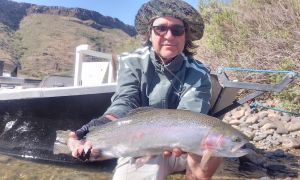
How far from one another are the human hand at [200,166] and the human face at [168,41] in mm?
881

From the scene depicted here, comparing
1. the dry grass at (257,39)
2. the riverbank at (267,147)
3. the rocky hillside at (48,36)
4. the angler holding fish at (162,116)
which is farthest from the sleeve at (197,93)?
the rocky hillside at (48,36)

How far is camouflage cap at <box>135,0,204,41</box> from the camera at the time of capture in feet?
11.2

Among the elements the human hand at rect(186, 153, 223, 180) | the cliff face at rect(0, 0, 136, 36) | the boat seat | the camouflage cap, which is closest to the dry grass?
the boat seat

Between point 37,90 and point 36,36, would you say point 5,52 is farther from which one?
point 37,90

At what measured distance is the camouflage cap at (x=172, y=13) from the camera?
11.2ft

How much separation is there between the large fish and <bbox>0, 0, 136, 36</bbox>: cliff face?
89121mm

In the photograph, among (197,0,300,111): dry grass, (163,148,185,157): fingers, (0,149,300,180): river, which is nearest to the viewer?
(163,148,185,157): fingers

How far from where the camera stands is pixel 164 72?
353cm

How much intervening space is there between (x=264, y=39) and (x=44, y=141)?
5541mm

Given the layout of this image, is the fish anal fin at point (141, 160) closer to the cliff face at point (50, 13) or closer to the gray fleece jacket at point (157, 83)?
the gray fleece jacket at point (157, 83)

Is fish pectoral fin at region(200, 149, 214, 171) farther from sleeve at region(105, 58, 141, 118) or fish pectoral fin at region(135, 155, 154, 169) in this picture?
sleeve at region(105, 58, 141, 118)

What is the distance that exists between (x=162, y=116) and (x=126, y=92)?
0.77 meters

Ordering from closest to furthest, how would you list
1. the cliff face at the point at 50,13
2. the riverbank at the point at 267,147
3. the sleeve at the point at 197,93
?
the sleeve at the point at 197,93 < the riverbank at the point at 267,147 < the cliff face at the point at 50,13

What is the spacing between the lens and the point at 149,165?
305 centimetres
